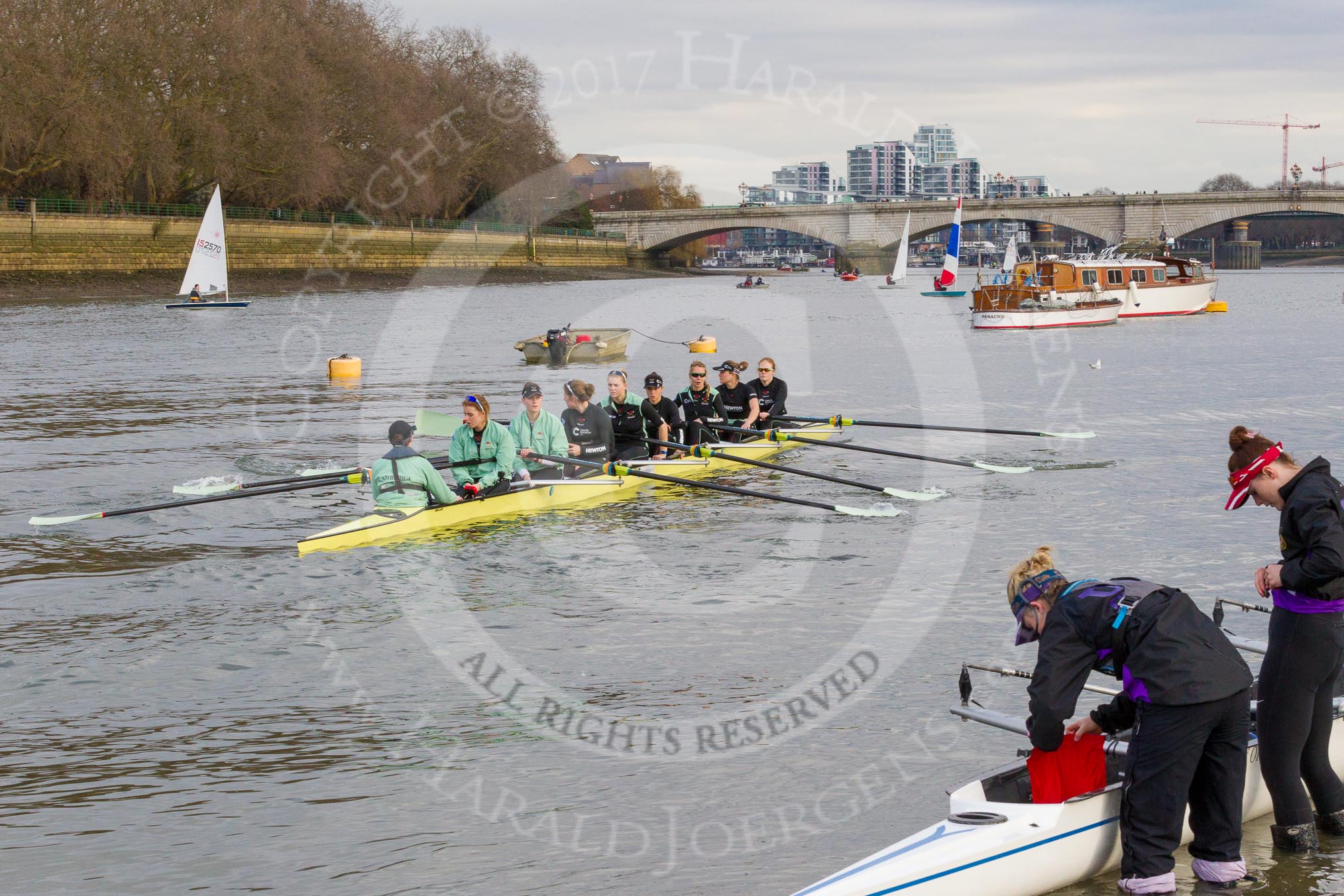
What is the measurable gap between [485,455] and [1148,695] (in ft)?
33.4

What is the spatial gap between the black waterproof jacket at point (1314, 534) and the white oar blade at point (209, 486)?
1256cm

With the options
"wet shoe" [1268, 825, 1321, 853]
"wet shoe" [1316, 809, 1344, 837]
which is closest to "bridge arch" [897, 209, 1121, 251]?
"wet shoe" [1316, 809, 1344, 837]

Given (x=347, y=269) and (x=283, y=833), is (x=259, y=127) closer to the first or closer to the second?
(x=347, y=269)

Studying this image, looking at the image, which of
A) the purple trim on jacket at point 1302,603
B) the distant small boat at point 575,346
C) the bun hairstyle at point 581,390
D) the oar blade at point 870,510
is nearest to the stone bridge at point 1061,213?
the distant small boat at point 575,346

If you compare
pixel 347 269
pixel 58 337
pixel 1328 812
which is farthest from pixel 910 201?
pixel 1328 812

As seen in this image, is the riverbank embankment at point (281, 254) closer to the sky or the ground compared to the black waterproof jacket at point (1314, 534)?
closer to the sky

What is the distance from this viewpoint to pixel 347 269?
85562 mm

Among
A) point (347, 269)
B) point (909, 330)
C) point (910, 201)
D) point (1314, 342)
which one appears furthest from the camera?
point (910, 201)

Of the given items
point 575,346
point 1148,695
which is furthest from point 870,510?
point 575,346

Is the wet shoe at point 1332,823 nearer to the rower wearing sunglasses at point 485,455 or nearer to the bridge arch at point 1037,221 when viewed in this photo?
the rower wearing sunglasses at point 485,455

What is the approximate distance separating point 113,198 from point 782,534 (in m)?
60.2

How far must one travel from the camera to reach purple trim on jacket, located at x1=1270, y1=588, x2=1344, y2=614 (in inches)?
242

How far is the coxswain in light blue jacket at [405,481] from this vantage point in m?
14.0

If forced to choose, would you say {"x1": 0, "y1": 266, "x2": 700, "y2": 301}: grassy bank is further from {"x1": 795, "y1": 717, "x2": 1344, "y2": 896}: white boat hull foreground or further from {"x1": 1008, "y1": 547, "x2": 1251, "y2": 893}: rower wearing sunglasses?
{"x1": 1008, "y1": 547, "x2": 1251, "y2": 893}: rower wearing sunglasses
